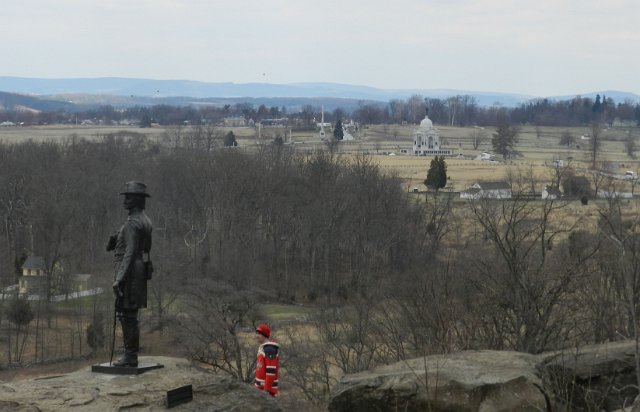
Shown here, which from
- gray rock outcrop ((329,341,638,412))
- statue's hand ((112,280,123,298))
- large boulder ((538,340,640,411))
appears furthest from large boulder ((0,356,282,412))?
large boulder ((538,340,640,411))

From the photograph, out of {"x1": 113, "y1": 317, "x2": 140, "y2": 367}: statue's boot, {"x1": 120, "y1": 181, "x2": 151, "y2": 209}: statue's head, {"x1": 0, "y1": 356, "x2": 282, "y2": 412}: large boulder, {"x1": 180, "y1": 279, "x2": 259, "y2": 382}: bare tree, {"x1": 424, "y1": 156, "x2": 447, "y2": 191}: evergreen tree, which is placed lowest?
{"x1": 180, "y1": 279, "x2": 259, "y2": 382}: bare tree

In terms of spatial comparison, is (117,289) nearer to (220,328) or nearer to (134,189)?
(134,189)

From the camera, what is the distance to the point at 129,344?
13562mm

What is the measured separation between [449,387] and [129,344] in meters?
4.29

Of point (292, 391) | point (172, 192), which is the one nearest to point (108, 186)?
point (172, 192)

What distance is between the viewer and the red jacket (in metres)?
13.7

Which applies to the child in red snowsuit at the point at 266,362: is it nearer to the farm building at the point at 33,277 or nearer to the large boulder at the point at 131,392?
the large boulder at the point at 131,392

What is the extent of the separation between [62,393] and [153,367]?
141cm

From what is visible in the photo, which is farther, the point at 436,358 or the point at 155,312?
the point at 155,312

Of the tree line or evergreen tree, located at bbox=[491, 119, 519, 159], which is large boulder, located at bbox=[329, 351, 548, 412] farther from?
evergreen tree, located at bbox=[491, 119, 519, 159]

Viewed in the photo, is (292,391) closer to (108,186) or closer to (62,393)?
(62,393)

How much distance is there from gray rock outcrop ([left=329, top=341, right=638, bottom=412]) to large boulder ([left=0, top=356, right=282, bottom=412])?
1.40 m

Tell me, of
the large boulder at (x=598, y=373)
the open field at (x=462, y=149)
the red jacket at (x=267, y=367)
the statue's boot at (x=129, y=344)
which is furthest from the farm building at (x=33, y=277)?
the large boulder at (x=598, y=373)

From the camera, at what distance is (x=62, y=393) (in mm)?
12773
